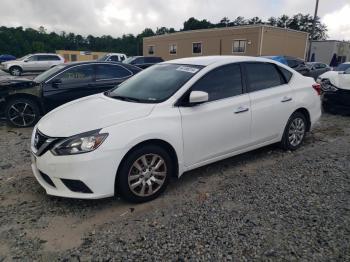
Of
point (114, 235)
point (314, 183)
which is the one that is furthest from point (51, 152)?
point (314, 183)

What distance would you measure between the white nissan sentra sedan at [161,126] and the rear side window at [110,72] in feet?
9.22

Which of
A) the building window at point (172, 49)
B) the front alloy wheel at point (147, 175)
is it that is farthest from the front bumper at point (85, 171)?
the building window at point (172, 49)

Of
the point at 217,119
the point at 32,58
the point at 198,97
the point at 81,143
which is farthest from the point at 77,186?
the point at 32,58

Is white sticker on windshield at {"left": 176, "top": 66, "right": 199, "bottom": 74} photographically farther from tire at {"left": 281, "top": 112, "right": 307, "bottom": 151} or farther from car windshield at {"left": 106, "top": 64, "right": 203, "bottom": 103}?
tire at {"left": 281, "top": 112, "right": 307, "bottom": 151}

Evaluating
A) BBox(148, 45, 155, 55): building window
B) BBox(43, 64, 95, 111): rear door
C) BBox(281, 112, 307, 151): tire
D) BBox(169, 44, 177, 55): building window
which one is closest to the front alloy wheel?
BBox(281, 112, 307, 151): tire

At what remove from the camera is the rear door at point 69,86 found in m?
6.59

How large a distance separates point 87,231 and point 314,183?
2.92m

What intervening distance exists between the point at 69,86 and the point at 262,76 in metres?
4.33

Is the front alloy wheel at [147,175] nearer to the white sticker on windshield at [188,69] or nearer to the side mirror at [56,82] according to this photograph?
the white sticker on windshield at [188,69]

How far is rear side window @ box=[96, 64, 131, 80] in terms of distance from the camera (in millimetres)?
7041

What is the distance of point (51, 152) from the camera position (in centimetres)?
311

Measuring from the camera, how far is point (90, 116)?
3375 mm

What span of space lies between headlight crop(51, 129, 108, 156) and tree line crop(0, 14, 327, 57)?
6078 cm

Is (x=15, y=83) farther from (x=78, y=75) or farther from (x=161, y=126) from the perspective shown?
(x=161, y=126)
